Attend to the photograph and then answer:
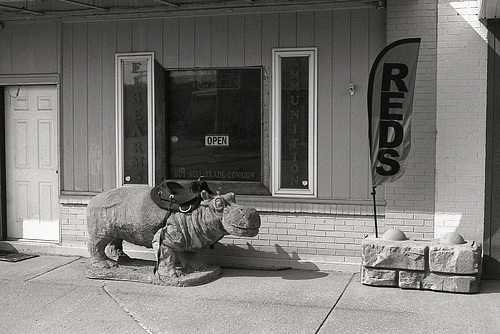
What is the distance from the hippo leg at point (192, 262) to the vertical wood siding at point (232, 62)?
4.50 feet

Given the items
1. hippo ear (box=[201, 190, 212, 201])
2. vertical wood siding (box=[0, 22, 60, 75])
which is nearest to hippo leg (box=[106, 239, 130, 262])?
hippo ear (box=[201, 190, 212, 201])

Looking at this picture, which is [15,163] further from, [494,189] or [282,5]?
[494,189]

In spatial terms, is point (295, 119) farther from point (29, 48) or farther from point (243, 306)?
point (29, 48)

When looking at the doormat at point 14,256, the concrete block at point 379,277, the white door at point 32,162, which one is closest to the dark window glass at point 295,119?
the concrete block at point 379,277

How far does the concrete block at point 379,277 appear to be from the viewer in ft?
24.2

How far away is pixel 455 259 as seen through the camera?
7.10 meters

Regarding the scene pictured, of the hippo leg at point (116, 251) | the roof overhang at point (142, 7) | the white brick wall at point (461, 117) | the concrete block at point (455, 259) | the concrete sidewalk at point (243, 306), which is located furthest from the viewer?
the hippo leg at point (116, 251)

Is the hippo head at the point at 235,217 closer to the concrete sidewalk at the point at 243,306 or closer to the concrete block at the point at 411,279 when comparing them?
the concrete sidewalk at the point at 243,306

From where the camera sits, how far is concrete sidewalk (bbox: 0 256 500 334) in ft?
20.2

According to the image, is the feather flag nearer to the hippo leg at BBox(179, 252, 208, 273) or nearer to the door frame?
the hippo leg at BBox(179, 252, 208, 273)

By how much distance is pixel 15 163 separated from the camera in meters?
9.71

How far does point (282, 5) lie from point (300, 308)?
3776 millimetres

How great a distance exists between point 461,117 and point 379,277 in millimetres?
2083

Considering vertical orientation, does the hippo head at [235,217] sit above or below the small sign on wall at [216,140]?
below
